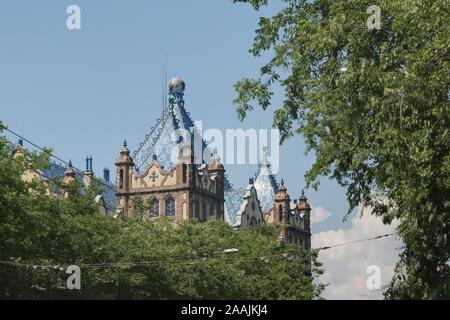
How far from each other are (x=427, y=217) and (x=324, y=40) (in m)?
5.51

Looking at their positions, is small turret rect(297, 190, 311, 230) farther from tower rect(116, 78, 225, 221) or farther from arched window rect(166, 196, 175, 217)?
arched window rect(166, 196, 175, 217)

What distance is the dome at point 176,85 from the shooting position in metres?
114

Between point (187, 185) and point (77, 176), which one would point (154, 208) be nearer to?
point (187, 185)

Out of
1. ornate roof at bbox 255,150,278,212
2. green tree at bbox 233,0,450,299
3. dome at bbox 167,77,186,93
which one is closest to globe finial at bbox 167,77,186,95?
dome at bbox 167,77,186,93

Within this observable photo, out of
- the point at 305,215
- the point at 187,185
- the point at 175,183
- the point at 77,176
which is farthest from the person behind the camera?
the point at 305,215

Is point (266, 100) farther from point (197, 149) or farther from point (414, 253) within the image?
point (197, 149)

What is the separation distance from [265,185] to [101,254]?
76988 mm

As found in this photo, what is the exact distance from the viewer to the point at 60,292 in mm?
45906

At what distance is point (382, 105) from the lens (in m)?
28.2

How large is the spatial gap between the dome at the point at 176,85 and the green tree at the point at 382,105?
7871 cm

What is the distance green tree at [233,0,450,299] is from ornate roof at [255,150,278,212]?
8803cm

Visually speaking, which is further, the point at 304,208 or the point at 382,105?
the point at 304,208

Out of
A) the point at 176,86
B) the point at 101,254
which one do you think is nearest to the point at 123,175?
the point at 176,86
